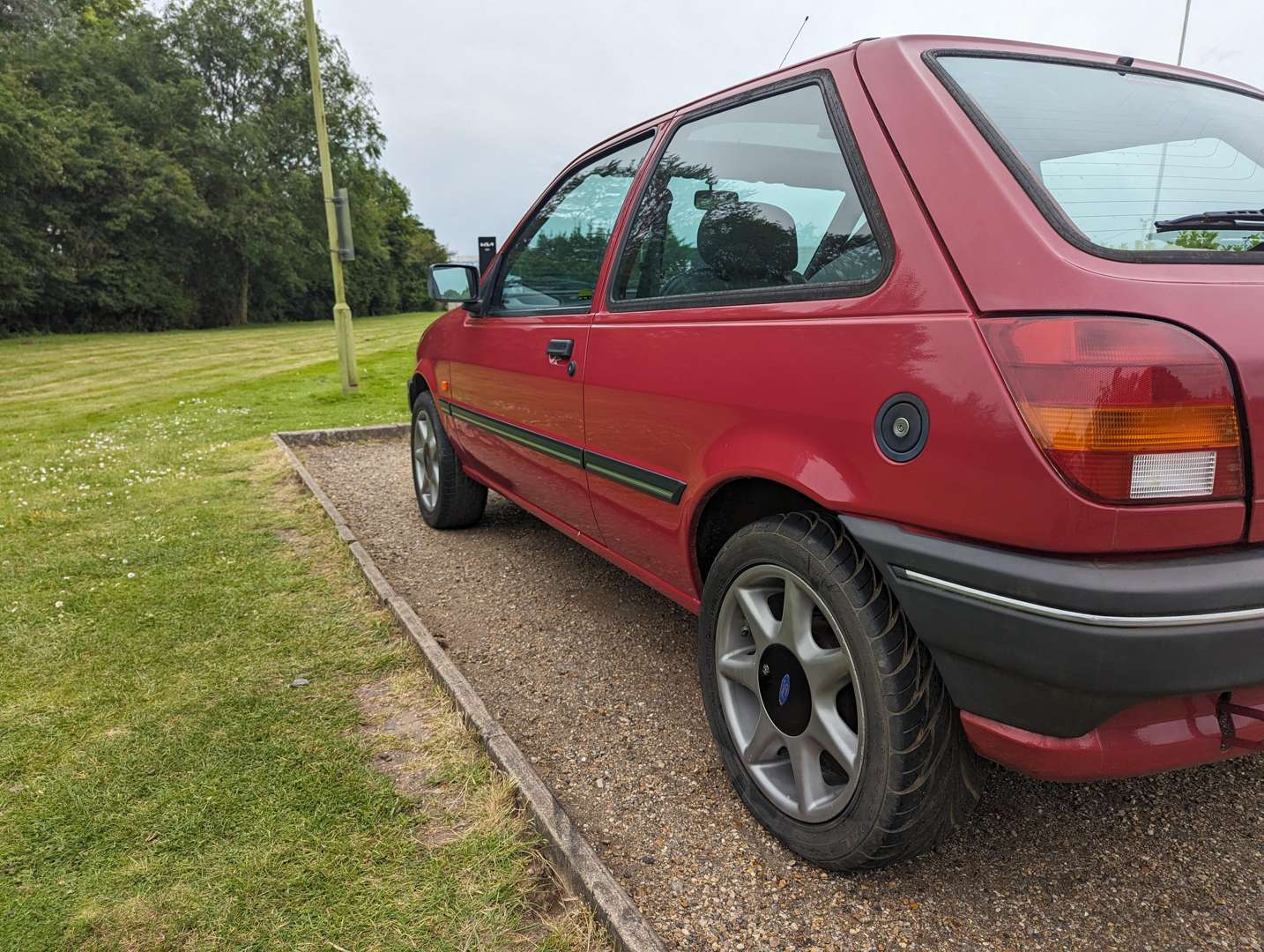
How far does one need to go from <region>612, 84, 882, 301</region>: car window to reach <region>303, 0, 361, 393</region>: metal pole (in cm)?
712

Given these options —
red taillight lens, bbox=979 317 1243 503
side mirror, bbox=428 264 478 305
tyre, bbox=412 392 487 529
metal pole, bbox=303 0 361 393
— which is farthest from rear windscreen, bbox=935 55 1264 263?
metal pole, bbox=303 0 361 393

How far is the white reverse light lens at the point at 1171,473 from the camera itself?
1308 mm

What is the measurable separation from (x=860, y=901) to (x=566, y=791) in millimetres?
817

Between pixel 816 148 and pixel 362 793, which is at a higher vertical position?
pixel 816 148

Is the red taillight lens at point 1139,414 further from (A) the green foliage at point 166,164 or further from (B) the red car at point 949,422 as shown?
(A) the green foliage at point 166,164

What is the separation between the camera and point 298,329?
31.8 meters

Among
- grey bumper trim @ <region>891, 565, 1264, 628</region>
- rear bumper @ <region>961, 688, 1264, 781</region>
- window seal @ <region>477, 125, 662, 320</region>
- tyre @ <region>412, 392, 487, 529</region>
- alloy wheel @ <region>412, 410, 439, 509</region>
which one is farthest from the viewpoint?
alloy wheel @ <region>412, 410, 439, 509</region>

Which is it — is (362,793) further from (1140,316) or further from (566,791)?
(1140,316)

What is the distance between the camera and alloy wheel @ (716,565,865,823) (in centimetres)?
178

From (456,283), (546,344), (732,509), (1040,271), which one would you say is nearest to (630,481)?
(732,509)

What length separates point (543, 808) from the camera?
2023 millimetres

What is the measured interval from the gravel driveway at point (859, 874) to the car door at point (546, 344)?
651 mm

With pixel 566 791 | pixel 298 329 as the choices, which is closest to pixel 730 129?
pixel 566 791

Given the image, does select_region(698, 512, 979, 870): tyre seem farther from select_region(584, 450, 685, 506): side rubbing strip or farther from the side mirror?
the side mirror
